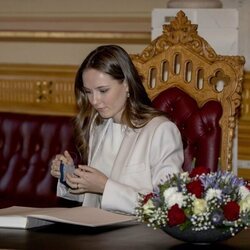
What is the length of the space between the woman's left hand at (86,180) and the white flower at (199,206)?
0.94m

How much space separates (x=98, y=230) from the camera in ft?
11.4

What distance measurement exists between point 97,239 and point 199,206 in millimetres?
398

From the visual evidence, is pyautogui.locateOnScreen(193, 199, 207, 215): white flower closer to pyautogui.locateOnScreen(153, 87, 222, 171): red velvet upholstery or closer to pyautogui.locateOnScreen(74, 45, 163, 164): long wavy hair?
pyautogui.locateOnScreen(74, 45, 163, 164): long wavy hair

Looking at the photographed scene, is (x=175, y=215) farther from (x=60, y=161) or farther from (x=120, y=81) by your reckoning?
(x=120, y=81)

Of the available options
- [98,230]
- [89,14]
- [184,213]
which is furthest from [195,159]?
[89,14]

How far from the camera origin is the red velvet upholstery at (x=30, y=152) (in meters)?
5.21

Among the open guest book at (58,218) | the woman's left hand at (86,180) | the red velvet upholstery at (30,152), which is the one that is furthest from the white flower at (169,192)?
the red velvet upholstery at (30,152)

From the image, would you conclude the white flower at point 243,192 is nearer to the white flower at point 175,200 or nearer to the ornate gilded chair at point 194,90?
the white flower at point 175,200

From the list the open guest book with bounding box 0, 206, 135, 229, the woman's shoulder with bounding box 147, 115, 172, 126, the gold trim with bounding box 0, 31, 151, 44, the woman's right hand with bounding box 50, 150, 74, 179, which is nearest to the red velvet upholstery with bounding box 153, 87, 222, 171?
the woman's shoulder with bounding box 147, 115, 172, 126

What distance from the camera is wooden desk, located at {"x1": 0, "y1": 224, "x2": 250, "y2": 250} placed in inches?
125

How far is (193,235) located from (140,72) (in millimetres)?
1722

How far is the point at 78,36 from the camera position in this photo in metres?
7.51

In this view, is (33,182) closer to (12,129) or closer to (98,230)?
(12,129)

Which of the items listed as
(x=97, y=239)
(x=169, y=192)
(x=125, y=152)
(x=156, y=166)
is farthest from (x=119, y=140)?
(x=169, y=192)
